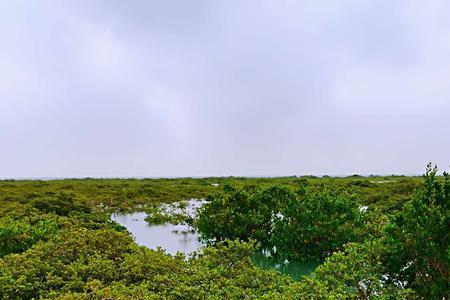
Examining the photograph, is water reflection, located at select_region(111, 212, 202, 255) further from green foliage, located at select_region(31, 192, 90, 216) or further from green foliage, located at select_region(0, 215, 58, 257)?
green foliage, located at select_region(0, 215, 58, 257)

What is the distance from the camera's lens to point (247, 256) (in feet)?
33.0

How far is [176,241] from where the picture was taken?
22.9 metres

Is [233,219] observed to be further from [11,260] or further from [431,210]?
[431,210]

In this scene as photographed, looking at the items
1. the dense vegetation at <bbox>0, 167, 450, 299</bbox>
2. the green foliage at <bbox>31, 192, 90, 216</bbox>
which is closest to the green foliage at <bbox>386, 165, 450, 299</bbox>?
the dense vegetation at <bbox>0, 167, 450, 299</bbox>

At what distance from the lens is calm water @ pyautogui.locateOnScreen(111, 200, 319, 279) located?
52.8 feet

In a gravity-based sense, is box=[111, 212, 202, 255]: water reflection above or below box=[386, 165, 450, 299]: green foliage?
below

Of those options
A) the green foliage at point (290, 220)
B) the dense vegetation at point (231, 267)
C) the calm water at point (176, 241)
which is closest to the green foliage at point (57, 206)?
the calm water at point (176, 241)

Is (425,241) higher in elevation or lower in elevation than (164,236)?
higher

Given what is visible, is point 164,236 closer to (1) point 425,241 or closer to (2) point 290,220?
(2) point 290,220

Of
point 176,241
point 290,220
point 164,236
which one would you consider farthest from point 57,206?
point 290,220

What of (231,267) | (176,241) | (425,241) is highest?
(425,241)

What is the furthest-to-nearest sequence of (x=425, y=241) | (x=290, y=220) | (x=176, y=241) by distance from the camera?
(x=176, y=241), (x=290, y=220), (x=425, y=241)

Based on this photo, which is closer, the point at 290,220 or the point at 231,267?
the point at 231,267

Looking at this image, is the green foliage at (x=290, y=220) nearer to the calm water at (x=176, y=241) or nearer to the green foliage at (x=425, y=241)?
the calm water at (x=176, y=241)
